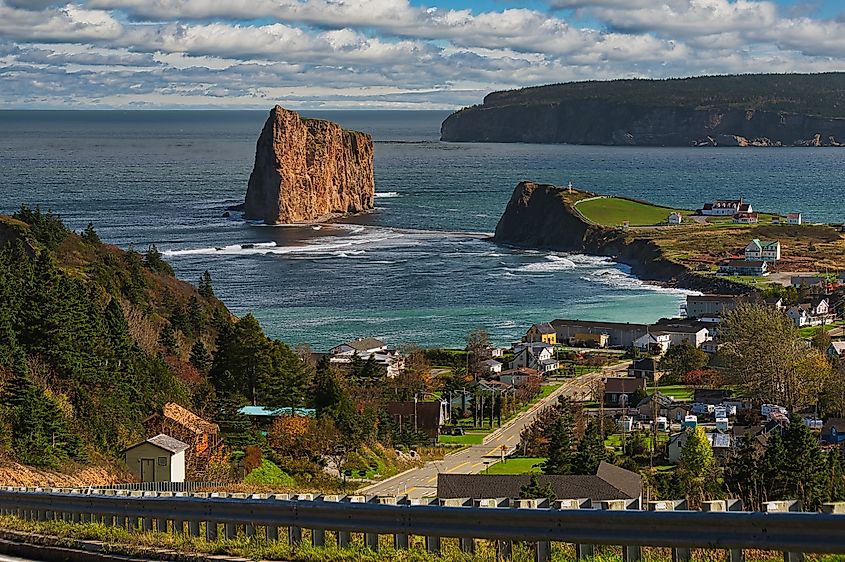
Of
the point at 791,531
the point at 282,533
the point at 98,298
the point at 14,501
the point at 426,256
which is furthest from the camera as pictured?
the point at 426,256

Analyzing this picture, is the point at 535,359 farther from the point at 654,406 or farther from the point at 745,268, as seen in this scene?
the point at 745,268

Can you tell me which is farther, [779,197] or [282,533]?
A: [779,197]

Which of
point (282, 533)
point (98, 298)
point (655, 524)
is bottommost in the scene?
point (98, 298)

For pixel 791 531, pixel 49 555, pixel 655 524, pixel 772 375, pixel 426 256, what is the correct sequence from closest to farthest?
1. pixel 791 531
2. pixel 655 524
3. pixel 49 555
4. pixel 772 375
5. pixel 426 256

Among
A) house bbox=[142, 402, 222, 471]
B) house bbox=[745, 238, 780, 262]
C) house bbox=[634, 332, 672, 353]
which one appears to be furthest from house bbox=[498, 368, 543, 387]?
house bbox=[745, 238, 780, 262]

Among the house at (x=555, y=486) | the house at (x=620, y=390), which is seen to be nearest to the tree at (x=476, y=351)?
the house at (x=620, y=390)

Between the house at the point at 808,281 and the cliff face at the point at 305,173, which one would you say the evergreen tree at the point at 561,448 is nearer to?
the house at the point at 808,281

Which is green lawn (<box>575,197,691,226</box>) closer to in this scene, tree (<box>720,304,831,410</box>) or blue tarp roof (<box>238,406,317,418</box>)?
tree (<box>720,304,831,410</box>)

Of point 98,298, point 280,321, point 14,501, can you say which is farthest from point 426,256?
point 14,501

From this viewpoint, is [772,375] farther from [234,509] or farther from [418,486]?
[234,509]
